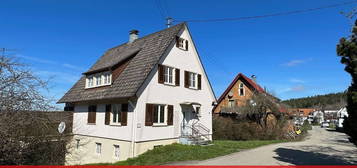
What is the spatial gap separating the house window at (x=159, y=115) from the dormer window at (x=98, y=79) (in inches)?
178

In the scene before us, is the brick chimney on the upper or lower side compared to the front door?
upper

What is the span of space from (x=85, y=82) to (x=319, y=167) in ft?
61.7

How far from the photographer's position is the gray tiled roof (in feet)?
51.7

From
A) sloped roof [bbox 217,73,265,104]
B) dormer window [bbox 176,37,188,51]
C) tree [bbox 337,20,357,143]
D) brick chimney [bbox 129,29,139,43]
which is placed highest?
brick chimney [bbox 129,29,139,43]

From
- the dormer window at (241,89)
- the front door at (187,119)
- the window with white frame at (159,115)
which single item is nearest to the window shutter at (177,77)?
the front door at (187,119)

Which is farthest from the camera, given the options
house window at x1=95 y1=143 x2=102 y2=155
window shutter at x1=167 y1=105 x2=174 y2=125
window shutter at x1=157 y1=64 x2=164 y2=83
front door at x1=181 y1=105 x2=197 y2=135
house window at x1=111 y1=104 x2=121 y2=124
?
front door at x1=181 y1=105 x2=197 y2=135

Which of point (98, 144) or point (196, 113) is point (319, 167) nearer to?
point (196, 113)

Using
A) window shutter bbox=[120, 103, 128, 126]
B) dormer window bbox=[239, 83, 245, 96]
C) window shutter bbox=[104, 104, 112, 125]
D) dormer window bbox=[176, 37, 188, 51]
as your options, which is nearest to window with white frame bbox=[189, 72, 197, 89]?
dormer window bbox=[176, 37, 188, 51]

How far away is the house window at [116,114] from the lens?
1620cm

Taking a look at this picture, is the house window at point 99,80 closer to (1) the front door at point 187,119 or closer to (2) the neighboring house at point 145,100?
(2) the neighboring house at point 145,100

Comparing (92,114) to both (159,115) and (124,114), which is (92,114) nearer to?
(124,114)

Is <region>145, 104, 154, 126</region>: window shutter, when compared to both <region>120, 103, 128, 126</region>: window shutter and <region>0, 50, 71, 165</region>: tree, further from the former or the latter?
<region>0, 50, 71, 165</region>: tree

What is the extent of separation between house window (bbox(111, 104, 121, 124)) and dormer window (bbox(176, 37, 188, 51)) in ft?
22.2

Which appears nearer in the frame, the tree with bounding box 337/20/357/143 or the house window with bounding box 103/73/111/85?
the tree with bounding box 337/20/357/143
